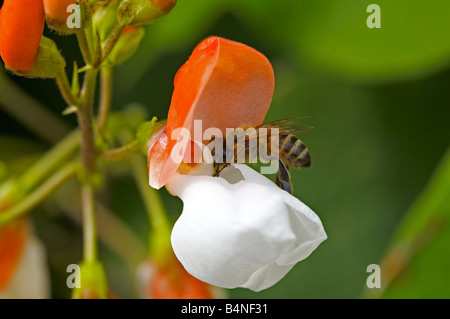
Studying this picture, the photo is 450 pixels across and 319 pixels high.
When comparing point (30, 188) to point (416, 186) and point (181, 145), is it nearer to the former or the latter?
point (181, 145)

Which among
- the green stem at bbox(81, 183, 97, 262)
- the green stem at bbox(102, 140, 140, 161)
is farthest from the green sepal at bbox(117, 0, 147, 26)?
the green stem at bbox(81, 183, 97, 262)

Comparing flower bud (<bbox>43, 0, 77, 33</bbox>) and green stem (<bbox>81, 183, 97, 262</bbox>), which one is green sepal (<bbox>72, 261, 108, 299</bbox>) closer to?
green stem (<bbox>81, 183, 97, 262</bbox>)

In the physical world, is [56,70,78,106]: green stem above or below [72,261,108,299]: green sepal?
above

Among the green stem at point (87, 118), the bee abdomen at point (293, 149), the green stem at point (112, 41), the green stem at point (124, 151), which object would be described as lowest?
the bee abdomen at point (293, 149)

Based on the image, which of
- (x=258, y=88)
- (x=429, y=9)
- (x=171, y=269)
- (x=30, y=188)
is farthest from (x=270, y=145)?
(x=429, y=9)

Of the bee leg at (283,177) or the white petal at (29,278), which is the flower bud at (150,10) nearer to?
the bee leg at (283,177)

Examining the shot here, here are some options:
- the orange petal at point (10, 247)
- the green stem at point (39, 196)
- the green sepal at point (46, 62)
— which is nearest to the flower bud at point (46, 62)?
the green sepal at point (46, 62)

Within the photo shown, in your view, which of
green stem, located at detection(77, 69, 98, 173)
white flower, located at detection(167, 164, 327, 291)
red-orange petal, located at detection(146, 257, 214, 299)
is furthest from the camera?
red-orange petal, located at detection(146, 257, 214, 299)
